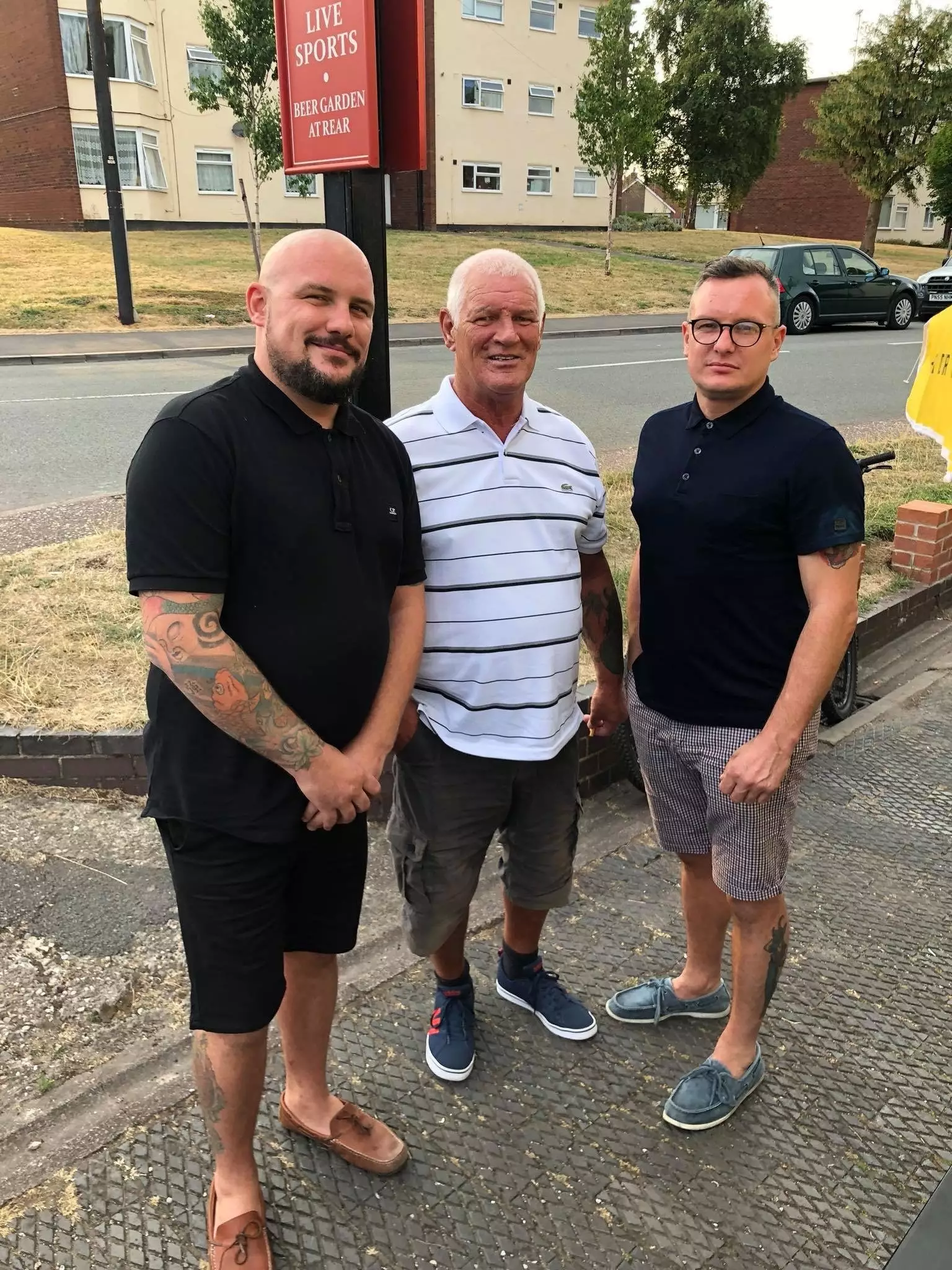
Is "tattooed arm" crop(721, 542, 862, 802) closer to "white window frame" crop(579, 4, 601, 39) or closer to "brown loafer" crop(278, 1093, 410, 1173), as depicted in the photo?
"brown loafer" crop(278, 1093, 410, 1173)

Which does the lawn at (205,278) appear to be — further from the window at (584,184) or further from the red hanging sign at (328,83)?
the red hanging sign at (328,83)

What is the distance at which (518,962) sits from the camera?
273 cm

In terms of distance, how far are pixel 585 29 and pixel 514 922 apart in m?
38.6

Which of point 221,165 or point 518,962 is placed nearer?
point 518,962

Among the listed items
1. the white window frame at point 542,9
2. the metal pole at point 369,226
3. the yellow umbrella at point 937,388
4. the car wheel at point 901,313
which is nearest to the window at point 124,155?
the white window frame at point 542,9

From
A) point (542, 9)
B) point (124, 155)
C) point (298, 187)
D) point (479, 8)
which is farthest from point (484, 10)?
point (124, 155)

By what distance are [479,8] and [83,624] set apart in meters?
33.5

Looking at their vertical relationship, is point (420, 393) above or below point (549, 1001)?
above

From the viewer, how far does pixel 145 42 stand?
28047 millimetres

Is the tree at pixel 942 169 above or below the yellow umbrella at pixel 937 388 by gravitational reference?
above

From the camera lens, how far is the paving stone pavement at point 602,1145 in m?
2.03

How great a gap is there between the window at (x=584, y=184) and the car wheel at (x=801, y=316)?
19.1m

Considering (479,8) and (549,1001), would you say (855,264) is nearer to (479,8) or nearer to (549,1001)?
(479,8)

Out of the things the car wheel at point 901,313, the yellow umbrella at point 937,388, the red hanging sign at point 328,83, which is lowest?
the car wheel at point 901,313
